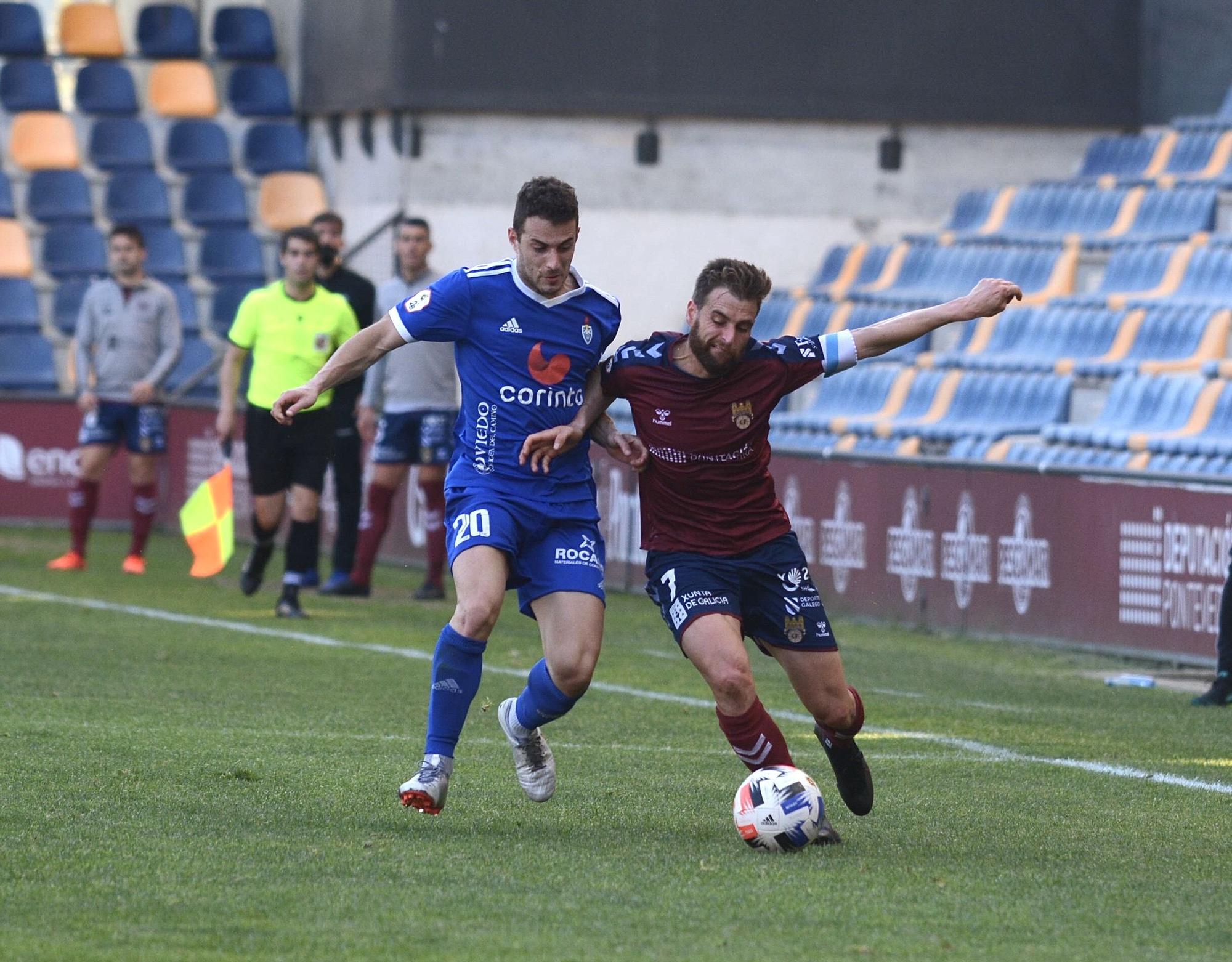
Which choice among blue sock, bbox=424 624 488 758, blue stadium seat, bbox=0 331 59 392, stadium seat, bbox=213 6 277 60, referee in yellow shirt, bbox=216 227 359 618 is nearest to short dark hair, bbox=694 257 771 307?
blue sock, bbox=424 624 488 758

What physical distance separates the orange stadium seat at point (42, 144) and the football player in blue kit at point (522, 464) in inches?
650

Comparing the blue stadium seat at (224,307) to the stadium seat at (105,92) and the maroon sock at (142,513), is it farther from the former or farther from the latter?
the maroon sock at (142,513)

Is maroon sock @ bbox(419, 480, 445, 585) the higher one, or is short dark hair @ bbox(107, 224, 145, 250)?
short dark hair @ bbox(107, 224, 145, 250)

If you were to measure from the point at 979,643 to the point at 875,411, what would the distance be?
5.05 m

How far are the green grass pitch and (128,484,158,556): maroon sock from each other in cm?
398

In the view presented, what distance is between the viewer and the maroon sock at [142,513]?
49.6 ft

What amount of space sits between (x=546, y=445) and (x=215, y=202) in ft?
53.9

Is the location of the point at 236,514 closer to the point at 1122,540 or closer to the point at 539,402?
the point at 1122,540

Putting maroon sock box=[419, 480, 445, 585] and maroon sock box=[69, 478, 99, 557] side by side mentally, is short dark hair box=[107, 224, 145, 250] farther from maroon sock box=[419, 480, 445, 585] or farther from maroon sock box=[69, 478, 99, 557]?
maroon sock box=[419, 480, 445, 585]

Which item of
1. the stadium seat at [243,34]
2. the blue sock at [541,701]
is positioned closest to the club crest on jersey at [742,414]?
the blue sock at [541,701]

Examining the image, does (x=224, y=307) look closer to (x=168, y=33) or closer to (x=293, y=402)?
(x=168, y=33)

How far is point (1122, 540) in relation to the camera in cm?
1206

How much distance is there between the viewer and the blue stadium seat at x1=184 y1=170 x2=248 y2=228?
2222cm

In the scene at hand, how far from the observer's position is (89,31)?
2320cm
